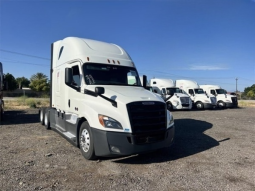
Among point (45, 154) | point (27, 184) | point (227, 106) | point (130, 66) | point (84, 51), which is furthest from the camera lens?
point (227, 106)

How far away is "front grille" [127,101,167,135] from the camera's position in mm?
5109

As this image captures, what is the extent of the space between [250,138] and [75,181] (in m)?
7.17

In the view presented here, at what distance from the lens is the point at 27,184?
4.05m

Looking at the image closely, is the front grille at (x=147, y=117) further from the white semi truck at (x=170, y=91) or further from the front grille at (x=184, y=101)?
the front grille at (x=184, y=101)

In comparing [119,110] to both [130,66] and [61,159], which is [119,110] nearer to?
[61,159]

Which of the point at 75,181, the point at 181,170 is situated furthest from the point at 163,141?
the point at 75,181

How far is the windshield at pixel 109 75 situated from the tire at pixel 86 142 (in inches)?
50.1

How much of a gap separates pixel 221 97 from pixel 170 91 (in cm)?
871

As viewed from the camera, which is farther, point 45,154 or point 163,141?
point 45,154

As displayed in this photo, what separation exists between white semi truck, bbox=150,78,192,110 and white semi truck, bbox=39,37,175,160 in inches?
529

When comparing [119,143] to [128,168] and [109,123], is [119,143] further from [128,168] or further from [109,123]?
[128,168]

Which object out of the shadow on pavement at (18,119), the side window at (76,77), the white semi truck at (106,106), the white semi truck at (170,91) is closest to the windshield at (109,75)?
the white semi truck at (106,106)

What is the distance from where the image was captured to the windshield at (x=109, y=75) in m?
6.26

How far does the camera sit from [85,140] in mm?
5582
